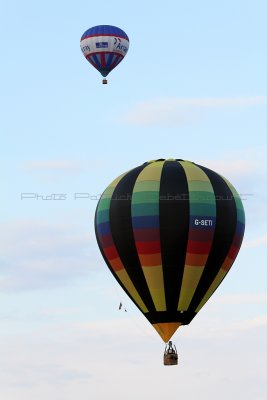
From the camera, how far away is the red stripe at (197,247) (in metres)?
62.9

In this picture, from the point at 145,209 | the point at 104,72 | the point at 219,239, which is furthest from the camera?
the point at 104,72

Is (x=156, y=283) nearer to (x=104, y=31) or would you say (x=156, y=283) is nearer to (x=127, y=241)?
(x=127, y=241)

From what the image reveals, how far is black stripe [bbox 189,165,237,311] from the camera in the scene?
208 feet

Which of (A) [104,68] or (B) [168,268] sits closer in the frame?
(B) [168,268]

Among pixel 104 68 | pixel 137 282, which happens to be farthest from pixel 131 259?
pixel 104 68

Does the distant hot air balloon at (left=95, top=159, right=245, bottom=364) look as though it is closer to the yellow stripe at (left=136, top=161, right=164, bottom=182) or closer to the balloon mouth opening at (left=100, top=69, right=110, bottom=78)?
the yellow stripe at (left=136, top=161, right=164, bottom=182)

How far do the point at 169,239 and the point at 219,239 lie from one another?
8.20 ft

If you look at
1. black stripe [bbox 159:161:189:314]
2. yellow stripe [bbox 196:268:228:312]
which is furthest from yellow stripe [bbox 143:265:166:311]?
yellow stripe [bbox 196:268:228:312]

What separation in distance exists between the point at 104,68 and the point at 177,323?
62.6 feet

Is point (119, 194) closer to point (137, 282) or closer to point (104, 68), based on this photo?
point (137, 282)

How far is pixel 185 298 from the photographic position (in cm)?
6338

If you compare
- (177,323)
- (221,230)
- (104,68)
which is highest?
(104,68)

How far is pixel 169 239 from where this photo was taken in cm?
6275

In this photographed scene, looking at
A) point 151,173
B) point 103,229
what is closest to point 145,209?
point 151,173
